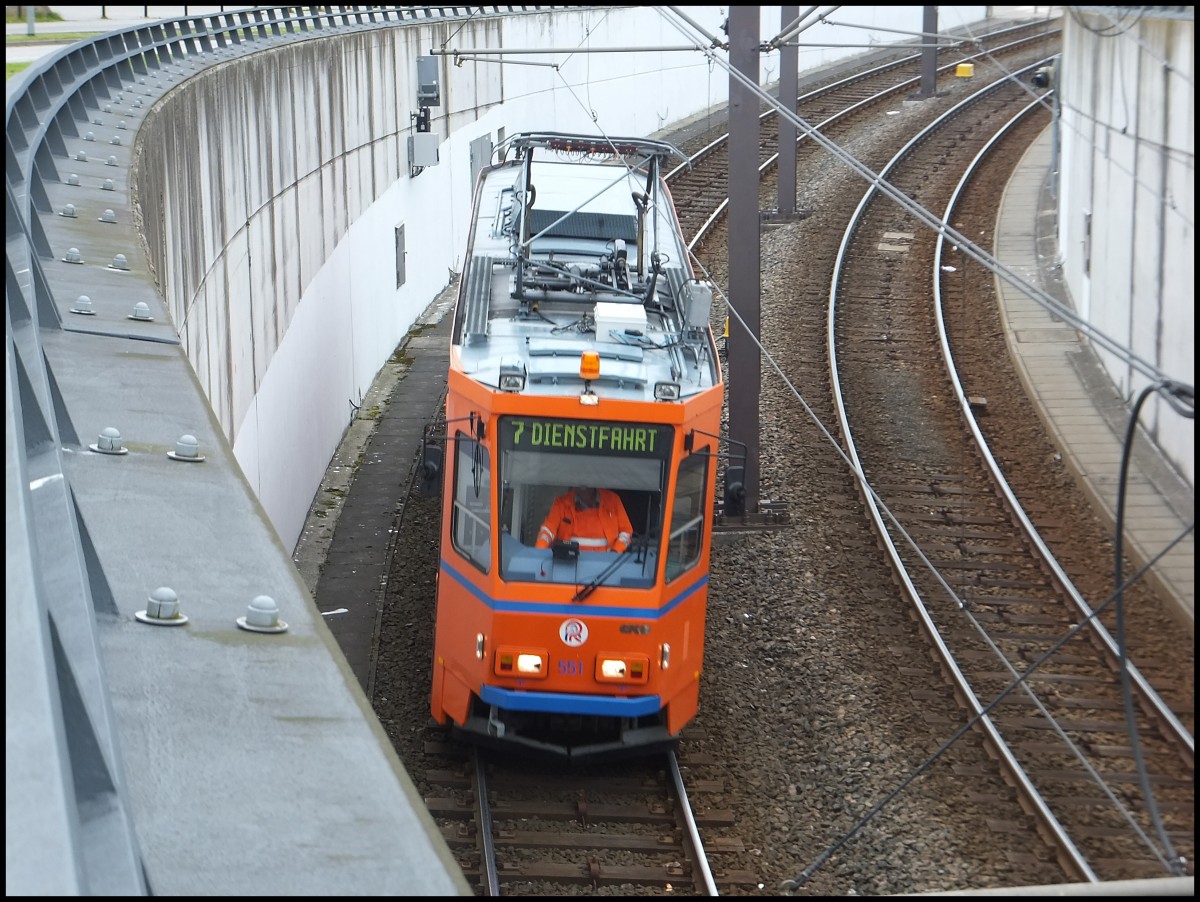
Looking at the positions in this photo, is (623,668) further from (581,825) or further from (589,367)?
(589,367)

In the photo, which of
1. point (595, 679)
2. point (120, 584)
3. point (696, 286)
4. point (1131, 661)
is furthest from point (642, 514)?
point (120, 584)

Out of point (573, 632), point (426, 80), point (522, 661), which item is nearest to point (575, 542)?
point (573, 632)

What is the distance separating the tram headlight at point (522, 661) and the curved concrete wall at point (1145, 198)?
179 inches

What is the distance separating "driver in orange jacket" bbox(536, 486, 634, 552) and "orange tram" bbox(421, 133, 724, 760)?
0.12 feet

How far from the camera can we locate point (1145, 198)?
18.9ft

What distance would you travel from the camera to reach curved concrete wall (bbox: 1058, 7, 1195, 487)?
5.09 m

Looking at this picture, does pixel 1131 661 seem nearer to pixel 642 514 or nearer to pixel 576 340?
pixel 642 514

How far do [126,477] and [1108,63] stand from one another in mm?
4273

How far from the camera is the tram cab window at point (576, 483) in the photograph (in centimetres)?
1042

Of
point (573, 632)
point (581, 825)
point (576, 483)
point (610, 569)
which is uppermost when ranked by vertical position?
point (576, 483)

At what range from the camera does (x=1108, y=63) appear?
21.1 feet

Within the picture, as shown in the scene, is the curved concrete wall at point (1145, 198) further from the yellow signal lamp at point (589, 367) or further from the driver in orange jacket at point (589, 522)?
the driver in orange jacket at point (589, 522)

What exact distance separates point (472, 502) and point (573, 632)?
1.19 meters

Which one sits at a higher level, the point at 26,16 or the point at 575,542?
the point at 26,16
